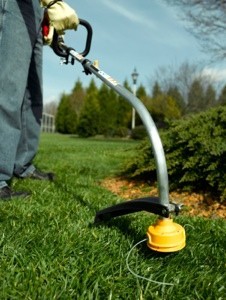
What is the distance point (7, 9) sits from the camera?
2602 mm

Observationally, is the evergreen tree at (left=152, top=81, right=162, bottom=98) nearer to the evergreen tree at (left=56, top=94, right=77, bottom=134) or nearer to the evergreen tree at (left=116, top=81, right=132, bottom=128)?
the evergreen tree at (left=116, top=81, right=132, bottom=128)

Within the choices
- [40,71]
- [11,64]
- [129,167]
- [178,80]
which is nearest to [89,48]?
[11,64]

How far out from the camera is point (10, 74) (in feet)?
8.66

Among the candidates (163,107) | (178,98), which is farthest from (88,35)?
(178,98)

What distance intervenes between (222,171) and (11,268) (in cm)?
211

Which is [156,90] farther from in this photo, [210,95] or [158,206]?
[158,206]

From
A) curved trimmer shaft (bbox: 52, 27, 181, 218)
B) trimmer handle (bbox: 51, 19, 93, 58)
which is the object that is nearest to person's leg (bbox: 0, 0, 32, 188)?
trimmer handle (bbox: 51, 19, 93, 58)

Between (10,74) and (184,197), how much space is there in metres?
1.79

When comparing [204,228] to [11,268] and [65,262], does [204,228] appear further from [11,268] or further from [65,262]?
[11,268]

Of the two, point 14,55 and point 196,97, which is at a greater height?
point 14,55

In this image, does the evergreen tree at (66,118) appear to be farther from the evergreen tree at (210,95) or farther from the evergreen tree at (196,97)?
the evergreen tree at (210,95)

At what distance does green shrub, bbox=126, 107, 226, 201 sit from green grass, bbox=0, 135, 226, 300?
0.85 meters

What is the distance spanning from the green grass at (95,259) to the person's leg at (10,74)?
459 millimetres

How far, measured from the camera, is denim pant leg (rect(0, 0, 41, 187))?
2.61 metres
